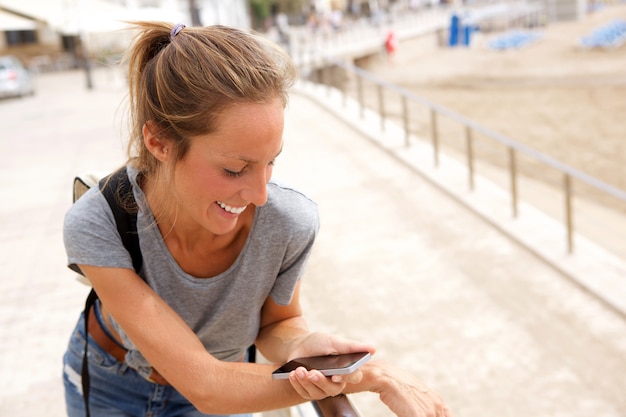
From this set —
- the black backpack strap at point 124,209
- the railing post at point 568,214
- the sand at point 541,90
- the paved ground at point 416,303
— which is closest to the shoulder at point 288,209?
the black backpack strap at point 124,209

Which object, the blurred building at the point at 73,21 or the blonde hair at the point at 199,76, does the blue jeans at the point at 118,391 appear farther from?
the blurred building at the point at 73,21

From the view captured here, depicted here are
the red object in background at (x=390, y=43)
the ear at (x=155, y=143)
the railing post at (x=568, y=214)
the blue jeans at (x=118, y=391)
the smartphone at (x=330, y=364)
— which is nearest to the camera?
the smartphone at (x=330, y=364)

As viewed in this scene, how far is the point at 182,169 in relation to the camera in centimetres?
146

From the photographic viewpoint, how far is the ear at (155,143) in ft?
4.83

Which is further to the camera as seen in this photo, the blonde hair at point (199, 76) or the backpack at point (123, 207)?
the backpack at point (123, 207)

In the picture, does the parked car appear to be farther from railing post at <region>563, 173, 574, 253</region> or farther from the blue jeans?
the blue jeans

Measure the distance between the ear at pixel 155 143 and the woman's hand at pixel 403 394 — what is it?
0.56 m

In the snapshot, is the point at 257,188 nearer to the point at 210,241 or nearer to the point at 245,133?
the point at 245,133

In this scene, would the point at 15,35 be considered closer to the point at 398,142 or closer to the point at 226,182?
the point at 398,142

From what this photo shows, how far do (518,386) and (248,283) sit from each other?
2.95m

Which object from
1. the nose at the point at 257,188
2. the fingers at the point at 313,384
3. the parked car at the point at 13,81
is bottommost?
the parked car at the point at 13,81

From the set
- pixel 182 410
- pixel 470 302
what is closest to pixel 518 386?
pixel 470 302

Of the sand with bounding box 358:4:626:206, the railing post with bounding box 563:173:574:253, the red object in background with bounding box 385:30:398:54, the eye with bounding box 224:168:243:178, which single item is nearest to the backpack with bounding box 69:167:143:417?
the eye with bounding box 224:168:243:178

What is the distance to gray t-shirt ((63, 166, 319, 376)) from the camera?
1.52 meters
